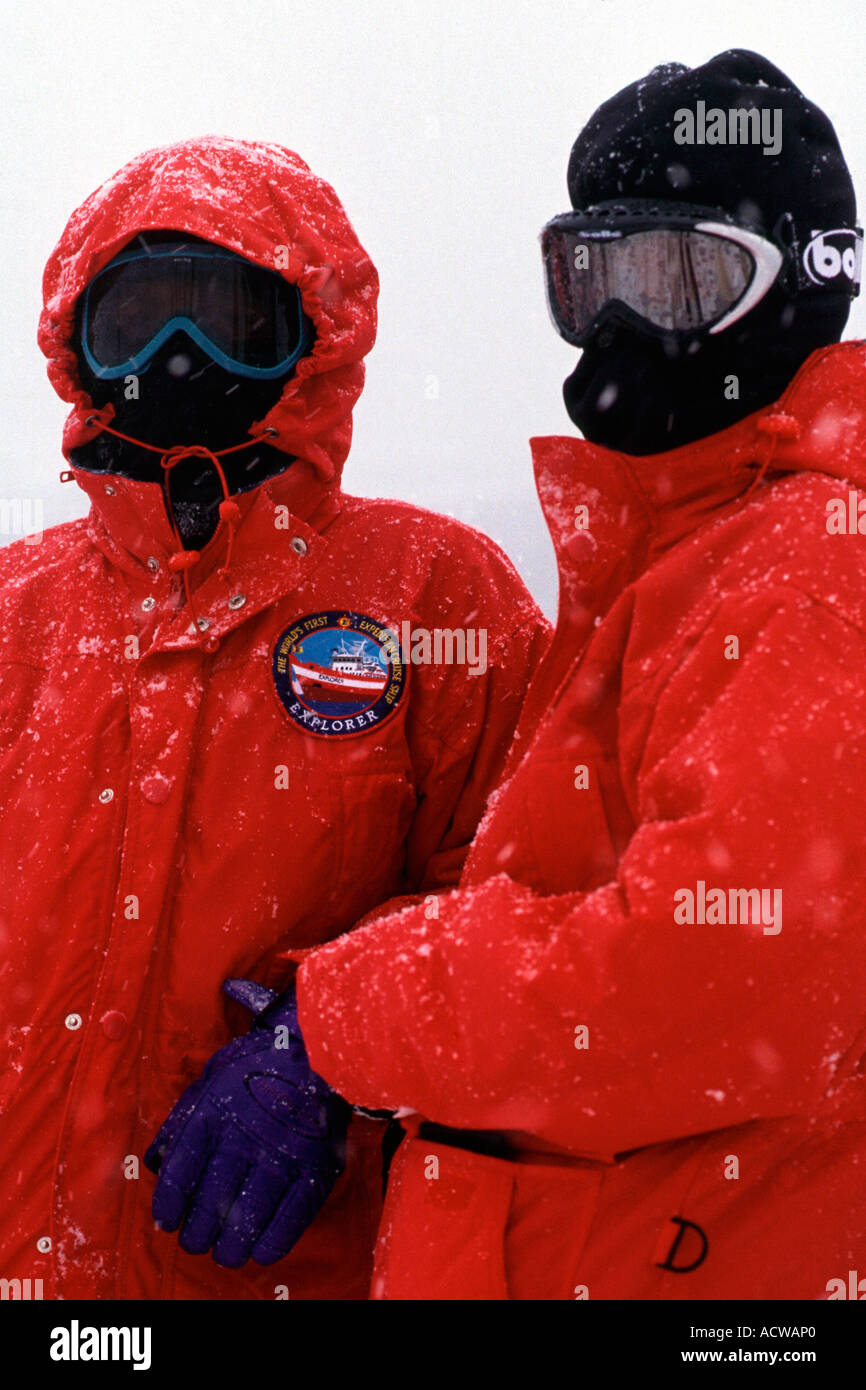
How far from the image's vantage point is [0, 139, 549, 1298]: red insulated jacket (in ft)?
5.72

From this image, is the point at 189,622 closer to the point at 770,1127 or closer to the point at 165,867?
the point at 165,867

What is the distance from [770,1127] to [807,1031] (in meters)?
0.18

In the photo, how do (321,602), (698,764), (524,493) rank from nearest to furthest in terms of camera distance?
1. (698,764)
2. (321,602)
3. (524,493)

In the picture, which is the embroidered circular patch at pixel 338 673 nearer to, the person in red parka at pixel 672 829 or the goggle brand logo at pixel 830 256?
the person in red parka at pixel 672 829

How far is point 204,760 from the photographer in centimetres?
181

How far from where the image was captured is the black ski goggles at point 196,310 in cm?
190

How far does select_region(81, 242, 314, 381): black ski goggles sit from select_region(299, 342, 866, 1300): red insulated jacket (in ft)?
2.51

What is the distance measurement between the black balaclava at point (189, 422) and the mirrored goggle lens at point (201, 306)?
0.03m

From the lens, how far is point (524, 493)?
6055mm

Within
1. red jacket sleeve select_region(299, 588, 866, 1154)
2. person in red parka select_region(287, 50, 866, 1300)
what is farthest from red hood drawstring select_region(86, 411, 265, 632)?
red jacket sleeve select_region(299, 588, 866, 1154)

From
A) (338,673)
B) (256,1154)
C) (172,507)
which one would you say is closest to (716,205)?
(338,673)

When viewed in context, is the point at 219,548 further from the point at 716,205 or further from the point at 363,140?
the point at 363,140

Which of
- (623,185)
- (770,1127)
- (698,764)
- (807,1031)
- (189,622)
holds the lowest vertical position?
(770,1127)
